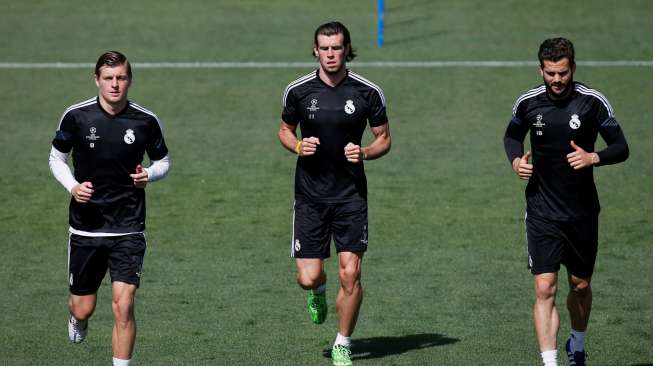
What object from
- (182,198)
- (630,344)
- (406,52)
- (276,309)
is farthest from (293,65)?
(630,344)

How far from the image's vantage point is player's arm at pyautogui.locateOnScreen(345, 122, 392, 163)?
9.85 meters

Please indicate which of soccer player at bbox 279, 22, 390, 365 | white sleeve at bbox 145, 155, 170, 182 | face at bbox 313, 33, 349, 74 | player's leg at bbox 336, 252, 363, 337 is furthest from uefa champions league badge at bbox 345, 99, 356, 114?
white sleeve at bbox 145, 155, 170, 182

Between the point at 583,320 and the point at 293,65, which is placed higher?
the point at 293,65

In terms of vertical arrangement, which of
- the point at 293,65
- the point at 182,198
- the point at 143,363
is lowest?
the point at 143,363

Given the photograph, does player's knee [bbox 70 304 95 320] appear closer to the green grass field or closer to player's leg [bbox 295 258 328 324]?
the green grass field

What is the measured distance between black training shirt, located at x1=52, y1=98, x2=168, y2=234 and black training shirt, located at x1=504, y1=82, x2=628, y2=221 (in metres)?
2.96

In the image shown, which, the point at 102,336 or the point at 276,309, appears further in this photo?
the point at 276,309

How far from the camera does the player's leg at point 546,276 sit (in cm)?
938

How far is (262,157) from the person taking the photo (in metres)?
18.6

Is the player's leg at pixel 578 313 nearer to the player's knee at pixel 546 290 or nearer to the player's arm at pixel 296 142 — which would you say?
the player's knee at pixel 546 290

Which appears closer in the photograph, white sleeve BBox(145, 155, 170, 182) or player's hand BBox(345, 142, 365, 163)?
white sleeve BBox(145, 155, 170, 182)

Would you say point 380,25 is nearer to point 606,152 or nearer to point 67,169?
point 606,152

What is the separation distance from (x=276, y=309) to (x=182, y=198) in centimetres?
493

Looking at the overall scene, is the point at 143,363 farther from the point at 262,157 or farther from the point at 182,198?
the point at 262,157
